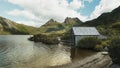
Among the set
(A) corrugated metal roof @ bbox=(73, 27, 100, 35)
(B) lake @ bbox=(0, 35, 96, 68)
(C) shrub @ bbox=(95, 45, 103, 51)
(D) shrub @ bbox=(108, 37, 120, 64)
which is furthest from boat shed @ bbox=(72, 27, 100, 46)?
(D) shrub @ bbox=(108, 37, 120, 64)

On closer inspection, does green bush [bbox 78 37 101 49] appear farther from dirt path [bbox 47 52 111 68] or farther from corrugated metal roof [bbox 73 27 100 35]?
dirt path [bbox 47 52 111 68]

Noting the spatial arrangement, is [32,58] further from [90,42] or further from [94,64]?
[90,42]

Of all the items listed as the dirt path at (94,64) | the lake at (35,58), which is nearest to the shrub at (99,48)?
the lake at (35,58)

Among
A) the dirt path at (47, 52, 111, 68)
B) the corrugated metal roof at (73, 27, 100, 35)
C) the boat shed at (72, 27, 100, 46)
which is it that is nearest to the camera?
the dirt path at (47, 52, 111, 68)

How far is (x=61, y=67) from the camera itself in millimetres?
37969

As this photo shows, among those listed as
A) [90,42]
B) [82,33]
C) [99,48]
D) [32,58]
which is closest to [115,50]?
[32,58]

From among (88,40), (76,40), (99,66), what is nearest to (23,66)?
(99,66)

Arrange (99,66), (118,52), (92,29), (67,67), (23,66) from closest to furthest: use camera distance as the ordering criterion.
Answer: (118,52) → (99,66) → (67,67) → (23,66) → (92,29)

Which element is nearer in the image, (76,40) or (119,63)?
(119,63)

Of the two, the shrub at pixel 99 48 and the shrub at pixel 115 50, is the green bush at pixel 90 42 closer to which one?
the shrub at pixel 99 48

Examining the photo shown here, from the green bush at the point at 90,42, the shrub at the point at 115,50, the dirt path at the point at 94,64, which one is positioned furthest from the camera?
the green bush at the point at 90,42

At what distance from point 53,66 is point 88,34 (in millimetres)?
45747

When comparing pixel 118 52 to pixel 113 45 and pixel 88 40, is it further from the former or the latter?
pixel 88 40

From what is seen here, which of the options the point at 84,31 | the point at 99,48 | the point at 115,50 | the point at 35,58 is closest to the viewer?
the point at 115,50
